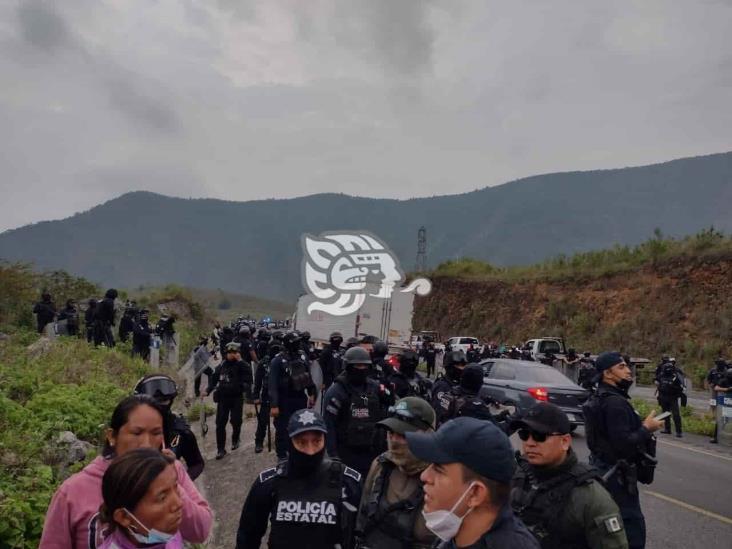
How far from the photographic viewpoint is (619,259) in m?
37.2

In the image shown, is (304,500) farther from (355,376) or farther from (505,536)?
(355,376)

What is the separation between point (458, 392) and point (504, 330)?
36.7 m

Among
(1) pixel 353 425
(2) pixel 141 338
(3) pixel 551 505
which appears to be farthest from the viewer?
(2) pixel 141 338

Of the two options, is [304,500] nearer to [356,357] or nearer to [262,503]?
[262,503]

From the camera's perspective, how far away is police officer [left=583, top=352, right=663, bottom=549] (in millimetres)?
4059

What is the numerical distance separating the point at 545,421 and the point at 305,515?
1.41 metres

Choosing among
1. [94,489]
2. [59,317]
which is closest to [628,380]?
[94,489]

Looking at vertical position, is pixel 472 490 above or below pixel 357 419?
above

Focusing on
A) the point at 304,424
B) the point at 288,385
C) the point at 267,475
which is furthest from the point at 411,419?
the point at 288,385

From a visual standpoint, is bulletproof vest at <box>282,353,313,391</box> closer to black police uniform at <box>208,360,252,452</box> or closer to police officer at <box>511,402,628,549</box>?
black police uniform at <box>208,360,252,452</box>

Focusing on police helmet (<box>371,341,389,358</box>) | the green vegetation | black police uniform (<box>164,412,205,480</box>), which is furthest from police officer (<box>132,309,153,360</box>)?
the green vegetation

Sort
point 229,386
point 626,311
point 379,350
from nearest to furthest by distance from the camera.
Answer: point 379,350 → point 229,386 → point 626,311

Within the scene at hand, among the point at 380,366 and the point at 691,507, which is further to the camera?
the point at 380,366

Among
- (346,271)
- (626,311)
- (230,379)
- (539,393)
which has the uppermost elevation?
(346,271)
